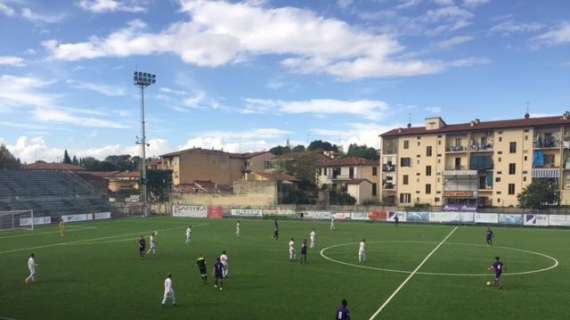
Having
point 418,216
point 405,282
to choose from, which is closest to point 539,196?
point 418,216

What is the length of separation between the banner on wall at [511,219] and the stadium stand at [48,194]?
60808mm

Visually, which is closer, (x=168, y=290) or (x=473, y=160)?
(x=168, y=290)

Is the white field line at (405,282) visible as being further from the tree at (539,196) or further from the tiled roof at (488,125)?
the tiled roof at (488,125)

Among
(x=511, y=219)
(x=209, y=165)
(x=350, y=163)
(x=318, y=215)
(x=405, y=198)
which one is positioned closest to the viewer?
(x=511, y=219)

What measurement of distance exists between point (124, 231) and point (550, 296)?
146 ft

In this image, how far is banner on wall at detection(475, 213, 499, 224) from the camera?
59234 mm

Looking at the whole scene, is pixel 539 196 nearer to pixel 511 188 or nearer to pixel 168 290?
pixel 511 188

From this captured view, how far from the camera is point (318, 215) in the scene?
70438mm

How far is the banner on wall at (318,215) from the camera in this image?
6975cm

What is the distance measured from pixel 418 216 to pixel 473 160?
20.3 meters

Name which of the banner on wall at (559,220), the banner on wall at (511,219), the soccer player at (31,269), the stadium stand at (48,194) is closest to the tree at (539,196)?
the banner on wall at (559,220)

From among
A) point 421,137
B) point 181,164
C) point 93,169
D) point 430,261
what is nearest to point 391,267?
point 430,261

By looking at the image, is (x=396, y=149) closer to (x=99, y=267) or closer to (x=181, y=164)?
(x=181, y=164)

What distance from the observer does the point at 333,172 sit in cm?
9050
